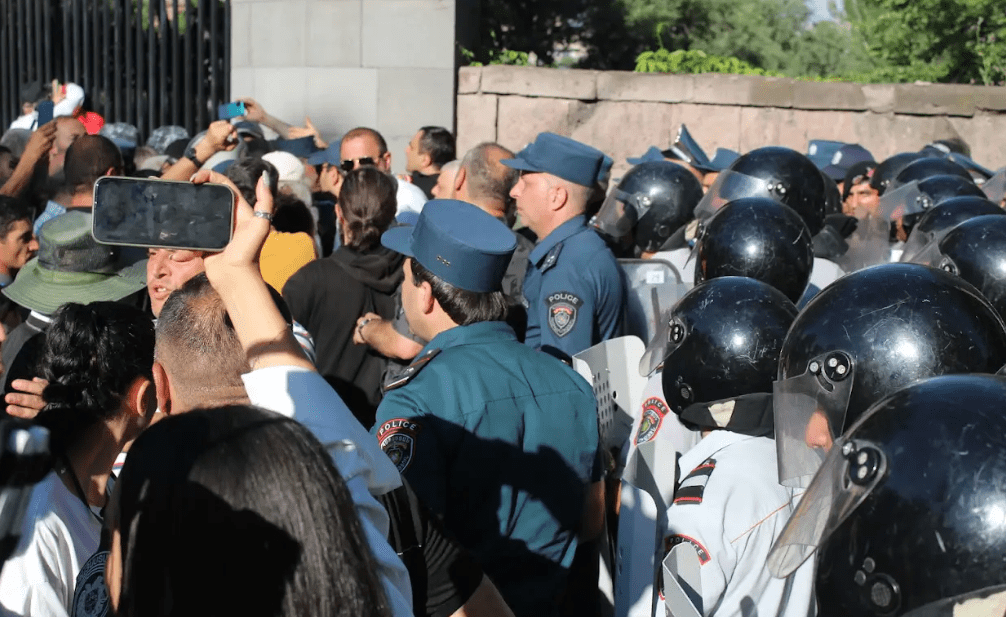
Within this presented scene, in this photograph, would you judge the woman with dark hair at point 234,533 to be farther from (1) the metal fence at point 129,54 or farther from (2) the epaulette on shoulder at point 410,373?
(1) the metal fence at point 129,54

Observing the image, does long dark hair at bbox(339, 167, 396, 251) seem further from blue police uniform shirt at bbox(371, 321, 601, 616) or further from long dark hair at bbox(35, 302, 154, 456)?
long dark hair at bbox(35, 302, 154, 456)

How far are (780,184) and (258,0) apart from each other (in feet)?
19.3

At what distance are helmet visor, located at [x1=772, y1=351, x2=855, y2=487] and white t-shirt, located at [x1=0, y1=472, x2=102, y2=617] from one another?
1.62 m

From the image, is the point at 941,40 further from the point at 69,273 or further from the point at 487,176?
the point at 69,273

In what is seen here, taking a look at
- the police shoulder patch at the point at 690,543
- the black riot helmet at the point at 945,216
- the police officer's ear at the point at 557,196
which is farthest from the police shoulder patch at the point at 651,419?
the black riot helmet at the point at 945,216

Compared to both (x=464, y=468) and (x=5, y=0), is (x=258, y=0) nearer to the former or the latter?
(x=5, y=0)

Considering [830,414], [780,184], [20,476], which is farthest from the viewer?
[780,184]

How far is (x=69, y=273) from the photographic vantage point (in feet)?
14.0

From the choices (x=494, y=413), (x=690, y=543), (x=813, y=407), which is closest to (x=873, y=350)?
(x=813, y=407)

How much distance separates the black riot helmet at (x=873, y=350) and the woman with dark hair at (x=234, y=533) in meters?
1.57

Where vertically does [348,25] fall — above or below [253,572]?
above

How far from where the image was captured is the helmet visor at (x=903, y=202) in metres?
7.38

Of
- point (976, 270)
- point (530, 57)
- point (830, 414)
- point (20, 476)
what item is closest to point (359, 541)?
point (20, 476)

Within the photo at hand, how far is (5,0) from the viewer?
1226cm
